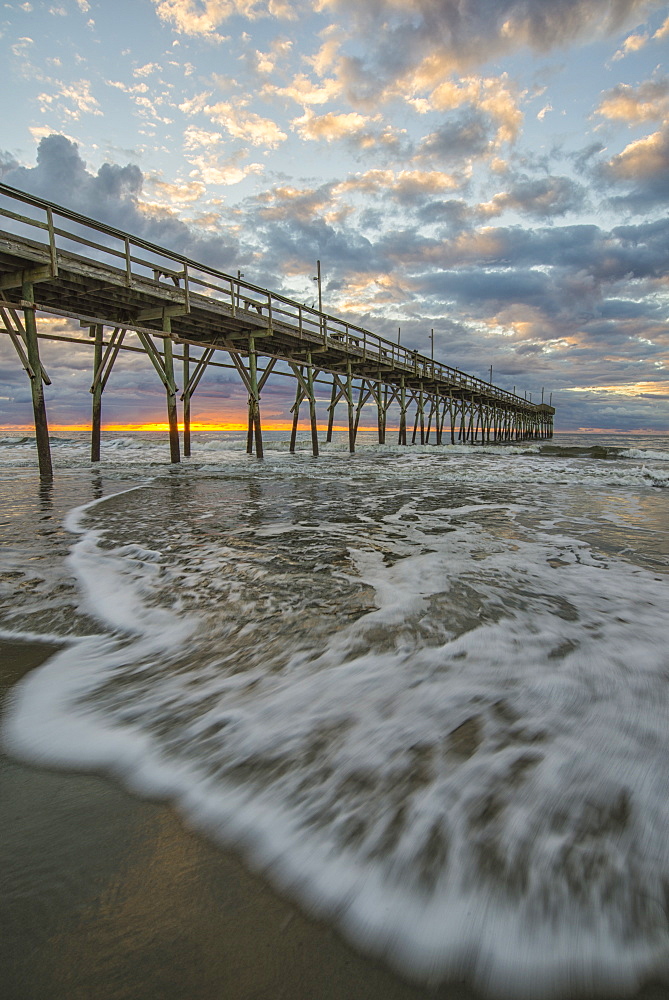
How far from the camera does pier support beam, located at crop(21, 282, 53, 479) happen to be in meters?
9.69

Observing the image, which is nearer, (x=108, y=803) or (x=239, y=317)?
(x=108, y=803)

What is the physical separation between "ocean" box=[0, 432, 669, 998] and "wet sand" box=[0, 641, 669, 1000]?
61 millimetres

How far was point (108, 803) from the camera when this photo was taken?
1.36 metres

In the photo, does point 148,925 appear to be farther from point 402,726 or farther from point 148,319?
point 148,319

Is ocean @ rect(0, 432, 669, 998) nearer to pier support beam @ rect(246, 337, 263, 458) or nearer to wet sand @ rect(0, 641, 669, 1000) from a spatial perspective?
wet sand @ rect(0, 641, 669, 1000)

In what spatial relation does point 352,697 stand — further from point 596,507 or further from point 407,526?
point 596,507

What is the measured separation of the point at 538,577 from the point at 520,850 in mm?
2539

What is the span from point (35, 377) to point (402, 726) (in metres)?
11.1

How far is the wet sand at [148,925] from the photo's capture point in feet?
2.90

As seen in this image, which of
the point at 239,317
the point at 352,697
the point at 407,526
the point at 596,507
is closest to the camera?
the point at 352,697

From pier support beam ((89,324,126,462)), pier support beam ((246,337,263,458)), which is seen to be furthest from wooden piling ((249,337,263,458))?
pier support beam ((89,324,126,462))

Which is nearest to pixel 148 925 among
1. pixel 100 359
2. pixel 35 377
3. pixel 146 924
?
pixel 146 924

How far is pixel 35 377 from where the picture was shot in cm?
990

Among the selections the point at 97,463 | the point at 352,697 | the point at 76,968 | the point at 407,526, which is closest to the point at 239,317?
the point at 97,463
